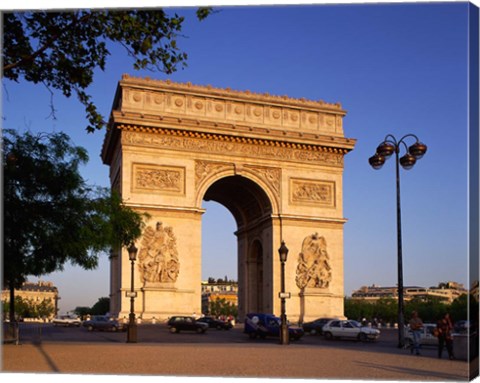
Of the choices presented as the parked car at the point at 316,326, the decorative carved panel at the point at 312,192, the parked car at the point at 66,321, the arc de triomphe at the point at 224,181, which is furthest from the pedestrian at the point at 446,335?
the parked car at the point at 66,321

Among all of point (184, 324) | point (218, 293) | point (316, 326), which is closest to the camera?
point (184, 324)

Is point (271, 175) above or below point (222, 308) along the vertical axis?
above

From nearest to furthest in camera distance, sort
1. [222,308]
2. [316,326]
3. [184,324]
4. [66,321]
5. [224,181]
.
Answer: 1. [184,324]
2. [316,326]
3. [224,181]
4. [66,321]
5. [222,308]

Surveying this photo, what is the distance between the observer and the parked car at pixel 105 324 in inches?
1353

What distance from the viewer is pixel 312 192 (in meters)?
40.6

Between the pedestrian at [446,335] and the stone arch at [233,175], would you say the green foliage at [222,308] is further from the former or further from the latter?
the pedestrian at [446,335]

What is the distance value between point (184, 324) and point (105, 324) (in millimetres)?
4430

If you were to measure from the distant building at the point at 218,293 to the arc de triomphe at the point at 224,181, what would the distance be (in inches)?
3856

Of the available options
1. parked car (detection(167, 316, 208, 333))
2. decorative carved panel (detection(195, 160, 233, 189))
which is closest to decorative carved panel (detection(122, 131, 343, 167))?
decorative carved panel (detection(195, 160, 233, 189))

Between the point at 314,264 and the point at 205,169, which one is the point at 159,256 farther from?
the point at 314,264

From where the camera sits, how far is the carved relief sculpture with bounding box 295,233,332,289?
3959cm

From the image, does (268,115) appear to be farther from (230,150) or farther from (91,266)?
(91,266)

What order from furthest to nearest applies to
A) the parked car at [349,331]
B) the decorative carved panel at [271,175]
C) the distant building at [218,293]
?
1. the distant building at [218,293]
2. the decorative carved panel at [271,175]
3. the parked car at [349,331]

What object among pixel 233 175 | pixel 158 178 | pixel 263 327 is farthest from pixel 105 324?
pixel 233 175
